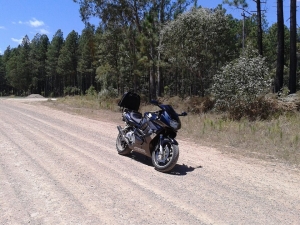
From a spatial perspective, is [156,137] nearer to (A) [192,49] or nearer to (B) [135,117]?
(B) [135,117]

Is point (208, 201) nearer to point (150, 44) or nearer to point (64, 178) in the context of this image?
point (64, 178)

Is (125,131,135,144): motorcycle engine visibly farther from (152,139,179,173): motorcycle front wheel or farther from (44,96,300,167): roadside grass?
(44,96,300,167): roadside grass

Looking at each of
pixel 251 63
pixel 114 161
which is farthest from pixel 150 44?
pixel 114 161

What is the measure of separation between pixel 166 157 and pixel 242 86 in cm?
837

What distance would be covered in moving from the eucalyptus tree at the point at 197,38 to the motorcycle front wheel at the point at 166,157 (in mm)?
12944

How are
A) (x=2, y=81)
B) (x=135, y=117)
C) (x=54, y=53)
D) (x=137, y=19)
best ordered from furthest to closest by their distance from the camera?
1. (x=2, y=81)
2. (x=54, y=53)
3. (x=137, y=19)
4. (x=135, y=117)

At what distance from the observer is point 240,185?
5.21m

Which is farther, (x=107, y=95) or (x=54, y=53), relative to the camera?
(x=54, y=53)

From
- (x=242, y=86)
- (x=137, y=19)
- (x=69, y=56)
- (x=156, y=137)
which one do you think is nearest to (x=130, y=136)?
(x=156, y=137)

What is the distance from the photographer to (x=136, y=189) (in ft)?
15.8

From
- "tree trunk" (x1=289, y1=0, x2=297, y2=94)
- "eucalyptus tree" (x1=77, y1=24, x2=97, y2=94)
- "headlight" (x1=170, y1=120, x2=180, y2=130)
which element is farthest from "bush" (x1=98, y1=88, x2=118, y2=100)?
"headlight" (x1=170, y1=120, x2=180, y2=130)

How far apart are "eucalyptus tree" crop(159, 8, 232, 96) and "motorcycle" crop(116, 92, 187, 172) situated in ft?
38.9

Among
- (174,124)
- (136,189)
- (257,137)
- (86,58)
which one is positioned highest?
(86,58)

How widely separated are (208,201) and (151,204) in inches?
33.1
